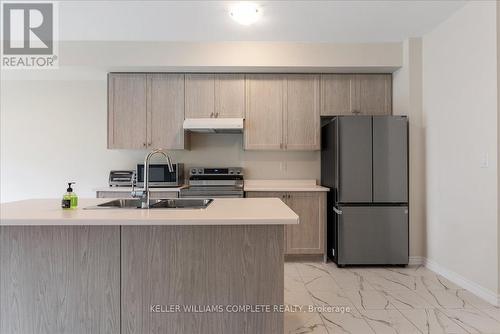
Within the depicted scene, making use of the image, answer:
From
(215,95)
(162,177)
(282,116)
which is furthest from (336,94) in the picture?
(162,177)

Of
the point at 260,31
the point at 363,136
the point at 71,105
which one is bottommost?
the point at 363,136

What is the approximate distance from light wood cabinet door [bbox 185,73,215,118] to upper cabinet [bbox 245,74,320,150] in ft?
1.49

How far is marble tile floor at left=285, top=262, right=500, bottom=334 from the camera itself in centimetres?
214

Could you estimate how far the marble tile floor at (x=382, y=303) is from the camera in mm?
2136

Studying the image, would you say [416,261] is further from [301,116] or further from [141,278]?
[141,278]

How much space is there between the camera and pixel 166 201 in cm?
216

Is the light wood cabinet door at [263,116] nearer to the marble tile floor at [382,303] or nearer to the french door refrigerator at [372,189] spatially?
the french door refrigerator at [372,189]

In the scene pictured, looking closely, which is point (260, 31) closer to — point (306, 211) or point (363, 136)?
point (363, 136)

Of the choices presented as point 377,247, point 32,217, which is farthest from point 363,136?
point 32,217

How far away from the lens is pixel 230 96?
381cm

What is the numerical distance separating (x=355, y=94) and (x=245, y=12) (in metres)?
1.72

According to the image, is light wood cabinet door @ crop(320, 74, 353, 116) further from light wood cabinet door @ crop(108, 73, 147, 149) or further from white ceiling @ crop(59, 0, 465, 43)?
light wood cabinet door @ crop(108, 73, 147, 149)

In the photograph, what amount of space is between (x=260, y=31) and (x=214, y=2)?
0.72 meters

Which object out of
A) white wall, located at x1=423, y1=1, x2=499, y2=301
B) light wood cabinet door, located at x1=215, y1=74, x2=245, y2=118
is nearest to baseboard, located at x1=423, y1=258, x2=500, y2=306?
white wall, located at x1=423, y1=1, x2=499, y2=301
